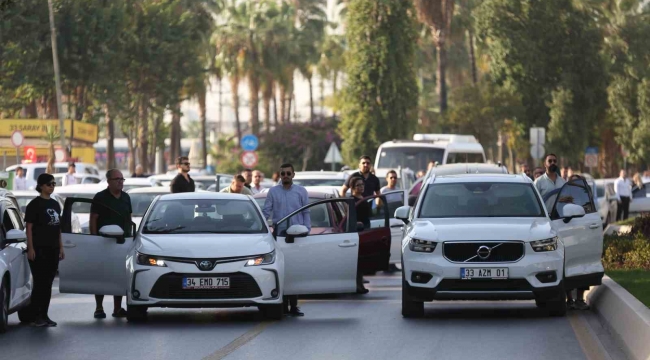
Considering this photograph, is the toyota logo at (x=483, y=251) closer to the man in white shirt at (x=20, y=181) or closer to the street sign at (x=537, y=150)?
the man in white shirt at (x=20, y=181)

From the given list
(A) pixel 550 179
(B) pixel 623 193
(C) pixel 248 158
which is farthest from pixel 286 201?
(C) pixel 248 158

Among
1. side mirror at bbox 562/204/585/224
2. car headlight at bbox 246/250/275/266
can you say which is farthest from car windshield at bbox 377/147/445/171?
car headlight at bbox 246/250/275/266

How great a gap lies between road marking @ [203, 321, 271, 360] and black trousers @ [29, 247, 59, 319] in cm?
224

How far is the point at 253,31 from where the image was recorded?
9269cm

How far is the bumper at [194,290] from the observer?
15156mm

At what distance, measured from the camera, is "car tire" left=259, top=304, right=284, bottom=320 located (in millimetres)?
15812

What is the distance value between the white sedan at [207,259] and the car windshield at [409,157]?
26313 millimetres

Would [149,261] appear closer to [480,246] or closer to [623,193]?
[480,246]

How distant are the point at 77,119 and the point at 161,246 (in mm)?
47143

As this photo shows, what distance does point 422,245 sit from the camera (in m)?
15.8

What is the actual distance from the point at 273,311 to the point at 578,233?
3.66 metres

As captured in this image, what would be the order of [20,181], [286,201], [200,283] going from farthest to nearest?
1. [20,181]
2. [286,201]
3. [200,283]

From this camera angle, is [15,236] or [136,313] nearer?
[15,236]

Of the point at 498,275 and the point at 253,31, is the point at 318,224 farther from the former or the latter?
the point at 253,31
